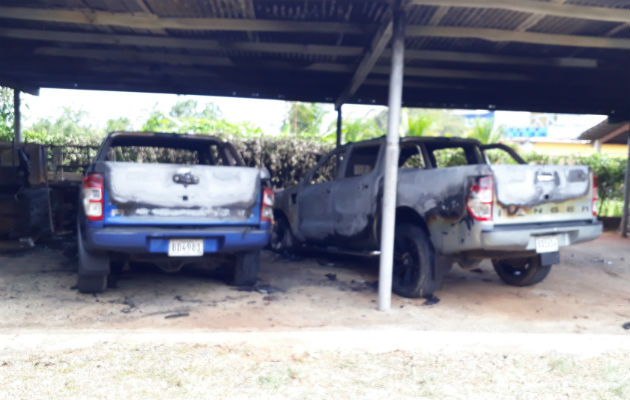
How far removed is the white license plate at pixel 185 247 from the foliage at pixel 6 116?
344 inches

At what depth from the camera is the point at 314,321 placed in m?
4.86

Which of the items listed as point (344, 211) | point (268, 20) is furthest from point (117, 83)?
point (344, 211)

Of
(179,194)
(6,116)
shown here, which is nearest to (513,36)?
(179,194)

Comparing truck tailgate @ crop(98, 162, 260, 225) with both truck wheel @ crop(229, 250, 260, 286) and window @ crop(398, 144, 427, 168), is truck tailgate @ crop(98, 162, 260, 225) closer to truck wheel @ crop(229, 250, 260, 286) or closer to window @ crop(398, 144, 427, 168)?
truck wheel @ crop(229, 250, 260, 286)

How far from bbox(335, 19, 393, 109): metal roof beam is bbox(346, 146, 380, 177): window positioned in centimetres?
117

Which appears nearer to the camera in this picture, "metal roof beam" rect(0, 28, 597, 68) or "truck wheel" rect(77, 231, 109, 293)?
"truck wheel" rect(77, 231, 109, 293)

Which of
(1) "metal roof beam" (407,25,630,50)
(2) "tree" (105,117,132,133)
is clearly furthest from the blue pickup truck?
(2) "tree" (105,117,132,133)

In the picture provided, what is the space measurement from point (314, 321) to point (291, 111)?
20.5m

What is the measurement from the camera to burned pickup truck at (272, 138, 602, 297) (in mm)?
4871

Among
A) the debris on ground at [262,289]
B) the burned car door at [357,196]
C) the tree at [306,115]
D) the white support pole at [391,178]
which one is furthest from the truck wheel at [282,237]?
the tree at [306,115]

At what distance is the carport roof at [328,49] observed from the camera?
5848mm

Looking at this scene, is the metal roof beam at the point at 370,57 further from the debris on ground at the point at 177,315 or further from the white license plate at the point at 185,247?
the debris on ground at the point at 177,315

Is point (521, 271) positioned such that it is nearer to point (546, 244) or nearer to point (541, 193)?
point (546, 244)

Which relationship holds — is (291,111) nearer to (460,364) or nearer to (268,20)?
(268,20)
